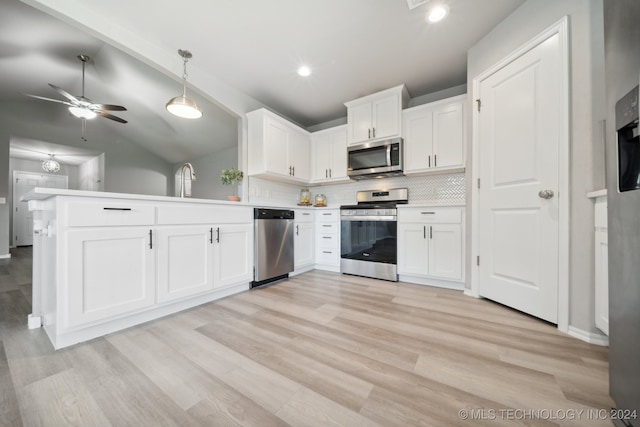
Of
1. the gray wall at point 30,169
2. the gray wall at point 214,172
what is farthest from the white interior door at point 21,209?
the gray wall at point 214,172

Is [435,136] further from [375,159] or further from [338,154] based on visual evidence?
[338,154]

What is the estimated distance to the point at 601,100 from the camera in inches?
52.6

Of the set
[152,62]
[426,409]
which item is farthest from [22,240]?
[426,409]

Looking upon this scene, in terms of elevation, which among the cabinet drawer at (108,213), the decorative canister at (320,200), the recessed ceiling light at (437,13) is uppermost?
the recessed ceiling light at (437,13)

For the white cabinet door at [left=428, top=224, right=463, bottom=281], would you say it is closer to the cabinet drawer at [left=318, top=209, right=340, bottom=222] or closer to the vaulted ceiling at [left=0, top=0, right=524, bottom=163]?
the cabinet drawer at [left=318, top=209, right=340, bottom=222]

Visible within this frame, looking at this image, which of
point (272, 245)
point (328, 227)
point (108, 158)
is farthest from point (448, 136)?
point (108, 158)

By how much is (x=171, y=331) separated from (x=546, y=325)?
2.55 metres

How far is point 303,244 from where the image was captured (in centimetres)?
305

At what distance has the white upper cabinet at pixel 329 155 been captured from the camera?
3380mm

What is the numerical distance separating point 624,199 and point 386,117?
8.30ft

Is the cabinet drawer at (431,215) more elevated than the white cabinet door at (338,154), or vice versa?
the white cabinet door at (338,154)

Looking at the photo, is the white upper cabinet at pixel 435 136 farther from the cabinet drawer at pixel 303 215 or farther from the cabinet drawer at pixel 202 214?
the cabinet drawer at pixel 202 214

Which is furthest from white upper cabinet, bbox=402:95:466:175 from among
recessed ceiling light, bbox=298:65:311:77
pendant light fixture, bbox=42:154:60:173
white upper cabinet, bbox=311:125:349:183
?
pendant light fixture, bbox=42:154:60:173

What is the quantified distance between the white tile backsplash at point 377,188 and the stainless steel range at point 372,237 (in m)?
0.22
